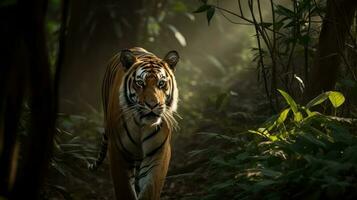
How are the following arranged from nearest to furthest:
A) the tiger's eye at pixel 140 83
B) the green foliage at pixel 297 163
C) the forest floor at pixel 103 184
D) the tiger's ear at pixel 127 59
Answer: the green foliage at pixel 297 163
the tiger's eye at pixel 140 83
the tiger's ear at pixel 127 59
the forest floor at pixel 103 184

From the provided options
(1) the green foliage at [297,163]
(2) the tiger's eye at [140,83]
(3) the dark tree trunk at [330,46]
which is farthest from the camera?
(2) the tiger's eye at [140,83]

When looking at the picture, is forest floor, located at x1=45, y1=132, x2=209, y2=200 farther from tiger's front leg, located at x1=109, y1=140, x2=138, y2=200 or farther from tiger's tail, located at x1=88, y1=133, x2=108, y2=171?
tiger's front leg, located at x1=109, y1=140, x2=138, y2=200

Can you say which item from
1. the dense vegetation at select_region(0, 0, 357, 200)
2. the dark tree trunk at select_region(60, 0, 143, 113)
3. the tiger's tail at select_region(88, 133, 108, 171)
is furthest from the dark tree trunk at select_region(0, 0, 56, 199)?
the dark tree trunk at select_region(60, 0, 143, 113)

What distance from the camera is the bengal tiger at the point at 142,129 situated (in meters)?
5.37

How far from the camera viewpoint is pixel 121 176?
549 cm

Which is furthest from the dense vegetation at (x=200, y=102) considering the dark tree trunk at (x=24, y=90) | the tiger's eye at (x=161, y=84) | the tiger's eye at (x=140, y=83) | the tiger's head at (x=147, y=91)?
the tiger's eye at (x=140, y=83)

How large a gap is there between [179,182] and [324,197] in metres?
2.83

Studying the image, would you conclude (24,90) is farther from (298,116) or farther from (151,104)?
(151,104)

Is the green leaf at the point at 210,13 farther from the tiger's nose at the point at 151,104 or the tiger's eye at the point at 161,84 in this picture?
the tiger's nose at the point at 151,104

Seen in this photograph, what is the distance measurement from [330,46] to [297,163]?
1.36 m

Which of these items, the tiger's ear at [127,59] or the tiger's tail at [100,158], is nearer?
the tiger's ear at [127,59]

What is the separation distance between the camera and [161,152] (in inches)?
217

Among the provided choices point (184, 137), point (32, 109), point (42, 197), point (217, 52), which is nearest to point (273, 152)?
point (42, 197)

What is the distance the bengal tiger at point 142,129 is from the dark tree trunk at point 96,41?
4.05 m
